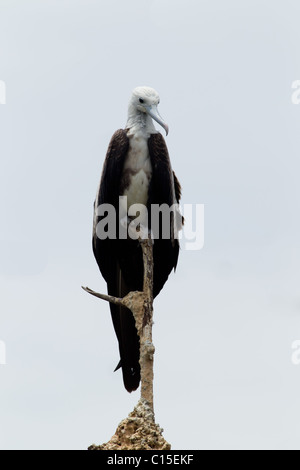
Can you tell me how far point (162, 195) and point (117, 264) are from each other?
1.00m

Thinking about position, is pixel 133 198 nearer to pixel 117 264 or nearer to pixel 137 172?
pixel 137 172

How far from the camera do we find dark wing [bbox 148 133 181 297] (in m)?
11.2

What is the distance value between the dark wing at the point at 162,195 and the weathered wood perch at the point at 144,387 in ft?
1.49

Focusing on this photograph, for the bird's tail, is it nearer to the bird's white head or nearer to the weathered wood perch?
the weathered wood perch

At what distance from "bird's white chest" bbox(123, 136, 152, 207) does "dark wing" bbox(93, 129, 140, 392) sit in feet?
0.23

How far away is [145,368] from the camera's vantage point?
10.2 metres

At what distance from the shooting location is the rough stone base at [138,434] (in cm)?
964

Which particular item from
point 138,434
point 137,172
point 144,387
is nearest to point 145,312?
point 144,387

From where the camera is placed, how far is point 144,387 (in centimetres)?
1008

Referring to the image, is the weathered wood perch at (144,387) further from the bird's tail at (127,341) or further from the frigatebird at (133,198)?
the bird's tail at (127,341)

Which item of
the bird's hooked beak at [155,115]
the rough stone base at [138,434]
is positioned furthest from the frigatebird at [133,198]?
the rough stone base at [138,434]

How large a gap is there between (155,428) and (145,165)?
3.01 m
